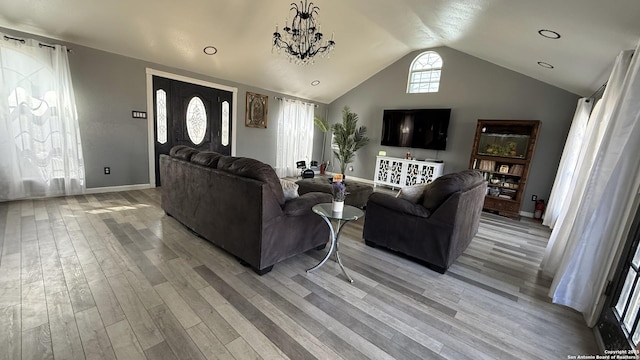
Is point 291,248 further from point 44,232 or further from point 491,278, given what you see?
point 44,232

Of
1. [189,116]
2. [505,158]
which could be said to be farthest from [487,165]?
[189,116]

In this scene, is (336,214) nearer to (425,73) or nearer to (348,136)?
(348,136)

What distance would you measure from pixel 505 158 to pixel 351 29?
12.1 ft

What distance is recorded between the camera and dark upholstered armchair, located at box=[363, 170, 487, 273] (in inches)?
95.7

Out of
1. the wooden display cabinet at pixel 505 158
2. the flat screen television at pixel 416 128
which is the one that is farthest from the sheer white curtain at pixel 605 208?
the flat screen television at pixel 416 128

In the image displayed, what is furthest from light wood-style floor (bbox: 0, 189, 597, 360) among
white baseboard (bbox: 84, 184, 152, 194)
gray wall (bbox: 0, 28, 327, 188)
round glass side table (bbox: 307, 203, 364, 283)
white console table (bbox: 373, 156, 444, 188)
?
white console table (bbox: 373, 156, 444, 188)

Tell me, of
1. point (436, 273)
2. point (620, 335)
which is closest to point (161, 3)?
point (436, 273)

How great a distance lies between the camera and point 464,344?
164 centimetres

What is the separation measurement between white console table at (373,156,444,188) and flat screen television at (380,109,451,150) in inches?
16.9

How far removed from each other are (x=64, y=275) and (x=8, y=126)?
298cm

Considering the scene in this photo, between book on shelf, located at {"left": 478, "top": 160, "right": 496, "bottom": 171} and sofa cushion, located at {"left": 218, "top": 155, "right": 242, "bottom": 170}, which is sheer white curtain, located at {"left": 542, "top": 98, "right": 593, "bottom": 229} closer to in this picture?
book on shelf, located at {"left": 478, "top": 160, "right": 496, "bottom": 171}

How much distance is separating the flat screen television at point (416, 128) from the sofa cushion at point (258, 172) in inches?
186

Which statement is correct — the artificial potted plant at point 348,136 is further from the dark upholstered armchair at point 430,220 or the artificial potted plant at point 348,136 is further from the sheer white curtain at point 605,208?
the sheer white curtain at point 605,208

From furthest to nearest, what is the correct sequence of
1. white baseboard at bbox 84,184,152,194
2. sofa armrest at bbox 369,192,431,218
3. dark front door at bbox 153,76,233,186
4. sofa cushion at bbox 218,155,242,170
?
dark front door at bbox 153,76,233,186 < white baseboard at bbox 84,184,152,194 < sofa armrest at bbox 369,192,431,218 < sofa cushion at bbox 218,155,242,170
